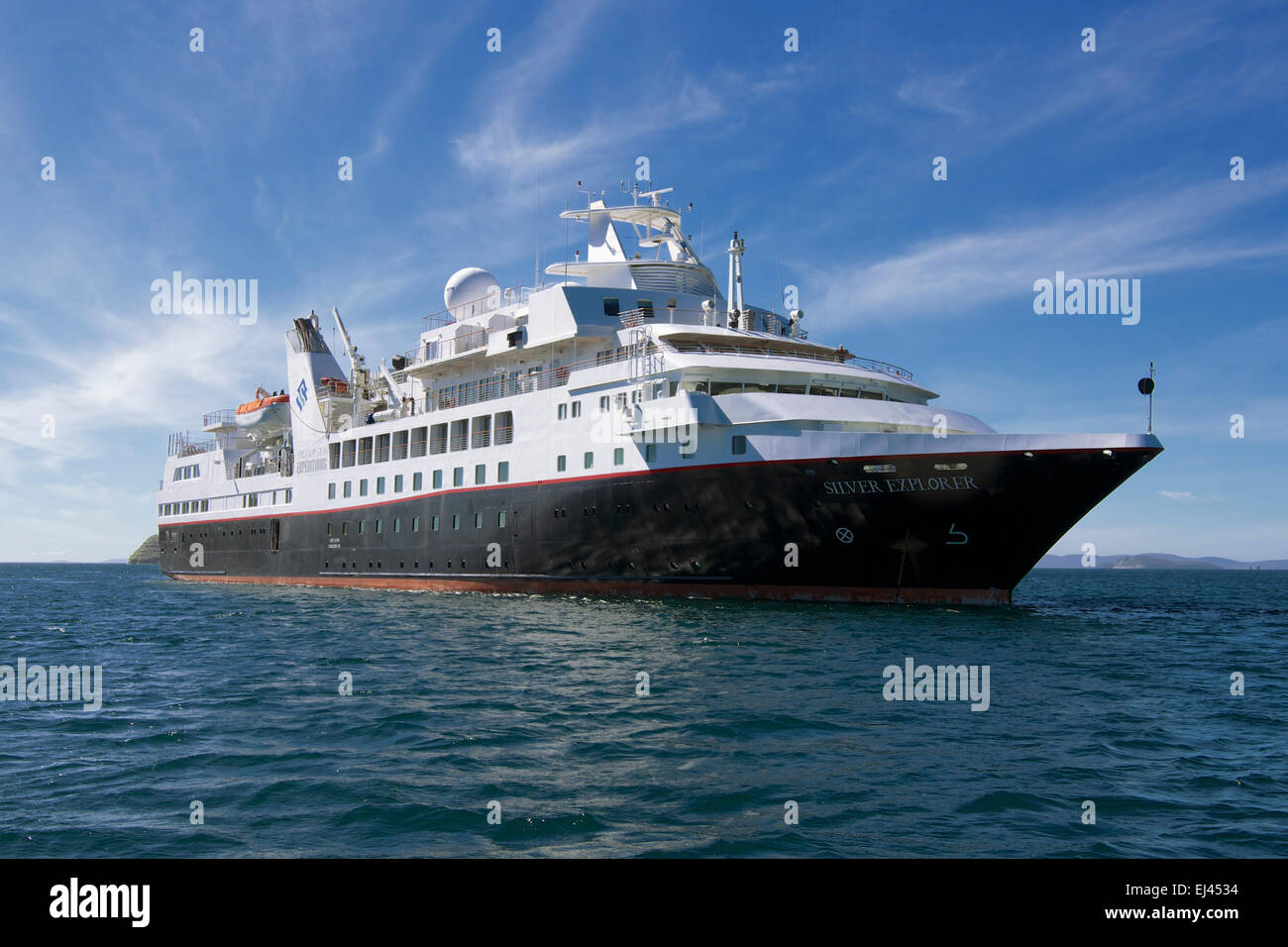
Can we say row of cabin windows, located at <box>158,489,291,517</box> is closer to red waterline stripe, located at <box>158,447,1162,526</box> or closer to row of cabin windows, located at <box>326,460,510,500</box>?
red waterline stripe, located at <box>158,447,1162,526</box>

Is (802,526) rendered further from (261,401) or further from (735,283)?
(261,401)

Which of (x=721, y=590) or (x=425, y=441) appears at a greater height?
(x=425, y=441)

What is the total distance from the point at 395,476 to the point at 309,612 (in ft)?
39.4

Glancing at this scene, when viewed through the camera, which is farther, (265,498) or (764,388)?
(265,498)

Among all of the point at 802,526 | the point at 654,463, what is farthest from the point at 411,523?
the point at 802,526

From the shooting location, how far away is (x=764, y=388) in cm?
3041

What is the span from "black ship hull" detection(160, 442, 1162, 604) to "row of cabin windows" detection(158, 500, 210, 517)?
3212 cm

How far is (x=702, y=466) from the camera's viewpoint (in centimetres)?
2808

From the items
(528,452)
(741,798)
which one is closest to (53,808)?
(741,798)

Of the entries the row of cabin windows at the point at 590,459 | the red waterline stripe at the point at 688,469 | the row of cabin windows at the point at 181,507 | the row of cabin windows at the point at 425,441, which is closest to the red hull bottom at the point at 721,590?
the red waterline stripe at the point at 688,469

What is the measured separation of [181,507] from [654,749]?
6075cm

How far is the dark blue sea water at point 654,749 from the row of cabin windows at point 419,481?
13984 millimetres

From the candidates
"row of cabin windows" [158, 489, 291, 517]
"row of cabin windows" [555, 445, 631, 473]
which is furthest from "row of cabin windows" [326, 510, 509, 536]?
"row of cabin windows" [158, 489, 291, 517]
